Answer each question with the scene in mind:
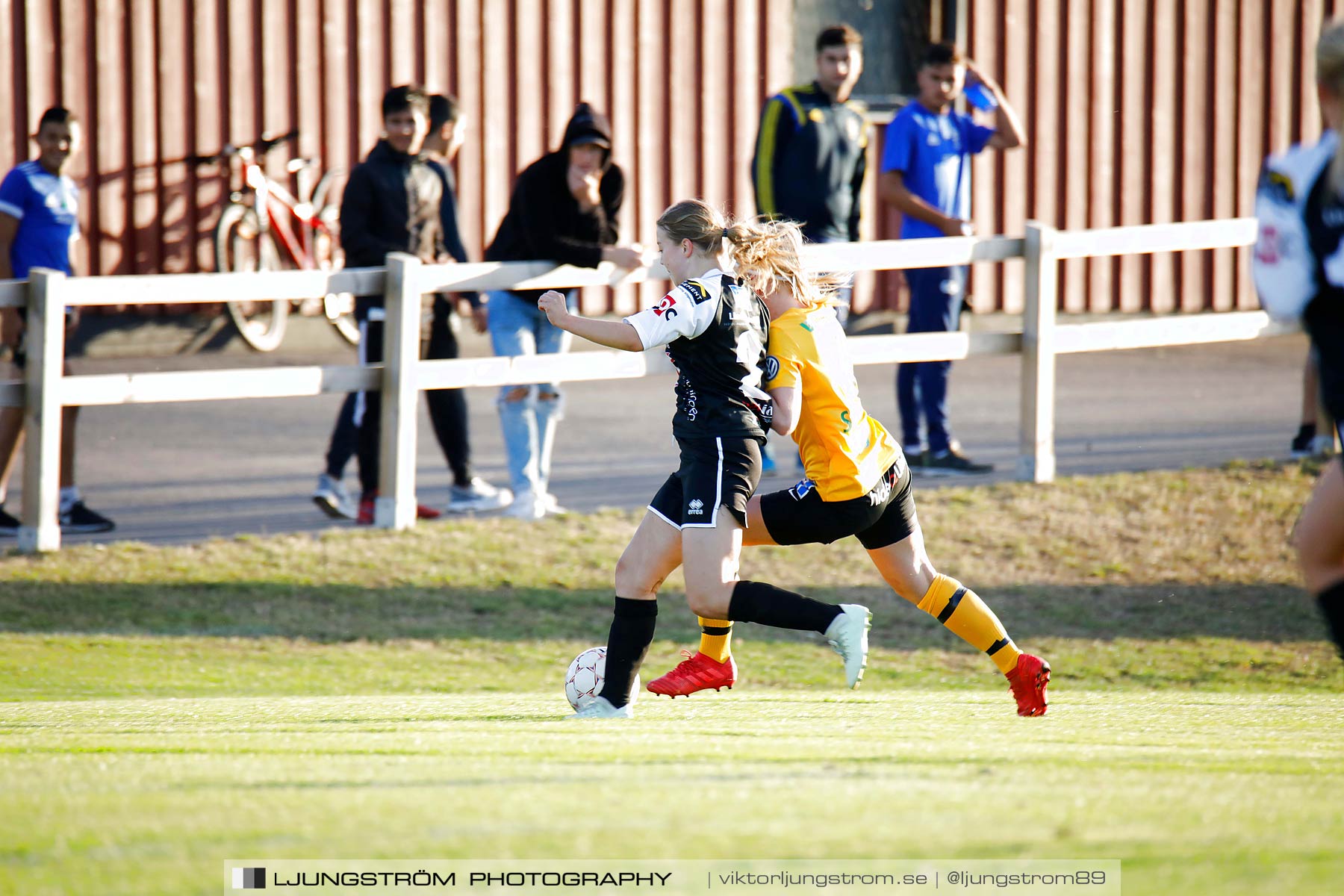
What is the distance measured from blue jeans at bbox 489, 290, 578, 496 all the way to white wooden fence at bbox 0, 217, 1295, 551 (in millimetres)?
173

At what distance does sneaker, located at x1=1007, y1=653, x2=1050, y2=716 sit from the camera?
532cm

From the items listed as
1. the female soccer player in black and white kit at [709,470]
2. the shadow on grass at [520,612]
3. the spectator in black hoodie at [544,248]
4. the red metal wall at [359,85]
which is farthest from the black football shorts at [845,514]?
the red metal wall at [359,85]

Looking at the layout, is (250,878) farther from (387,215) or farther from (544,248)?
(387,215)

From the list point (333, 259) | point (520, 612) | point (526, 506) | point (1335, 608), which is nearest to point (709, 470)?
point (1335, 608)

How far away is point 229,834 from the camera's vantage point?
3207 millimetres

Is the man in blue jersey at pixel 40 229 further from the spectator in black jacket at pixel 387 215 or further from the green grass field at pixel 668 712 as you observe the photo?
the spectator in black jacket at pixel 387 215

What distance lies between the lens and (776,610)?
517 centimetres

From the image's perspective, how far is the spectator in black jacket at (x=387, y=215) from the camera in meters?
8.85

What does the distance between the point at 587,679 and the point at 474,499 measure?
421 cm

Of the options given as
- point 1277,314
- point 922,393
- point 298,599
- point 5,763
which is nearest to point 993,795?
point 1277,314

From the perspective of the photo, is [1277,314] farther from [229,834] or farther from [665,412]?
[665,412]

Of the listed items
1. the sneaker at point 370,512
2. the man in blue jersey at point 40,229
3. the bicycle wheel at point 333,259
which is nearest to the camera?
the man in blue jersey at point 40,229

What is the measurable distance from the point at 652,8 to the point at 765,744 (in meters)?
12.6

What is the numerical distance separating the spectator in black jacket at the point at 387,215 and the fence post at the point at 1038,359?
11.0 feet
